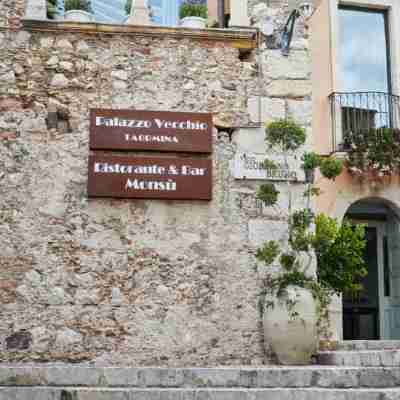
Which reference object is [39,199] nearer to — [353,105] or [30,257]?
[30,257]

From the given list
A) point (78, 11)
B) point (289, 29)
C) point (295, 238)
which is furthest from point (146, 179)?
point (289, 29)

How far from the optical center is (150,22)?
5.89 meters

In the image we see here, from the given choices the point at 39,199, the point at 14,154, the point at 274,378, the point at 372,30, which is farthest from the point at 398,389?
the point at 372,30

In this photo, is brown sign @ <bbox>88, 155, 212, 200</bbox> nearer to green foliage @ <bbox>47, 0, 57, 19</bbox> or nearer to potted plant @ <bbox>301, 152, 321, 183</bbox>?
potted plant @ <bbox>301, 152, 321, 183</bbox>

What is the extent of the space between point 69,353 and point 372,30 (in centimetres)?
805

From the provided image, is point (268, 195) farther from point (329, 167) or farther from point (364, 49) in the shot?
point (364, 49)

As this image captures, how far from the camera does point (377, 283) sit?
1062 cm

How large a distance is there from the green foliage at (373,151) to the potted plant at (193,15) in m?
4.53

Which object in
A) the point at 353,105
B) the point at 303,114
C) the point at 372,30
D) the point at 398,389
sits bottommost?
the point at 398,389

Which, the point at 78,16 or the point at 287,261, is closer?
the point at 287,261

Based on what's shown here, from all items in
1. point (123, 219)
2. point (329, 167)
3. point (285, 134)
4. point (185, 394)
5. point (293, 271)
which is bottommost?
point (185, 394)

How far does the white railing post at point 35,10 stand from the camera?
572cm

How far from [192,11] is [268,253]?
2.20 metres

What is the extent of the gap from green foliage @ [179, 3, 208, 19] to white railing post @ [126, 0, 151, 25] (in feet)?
0.96
